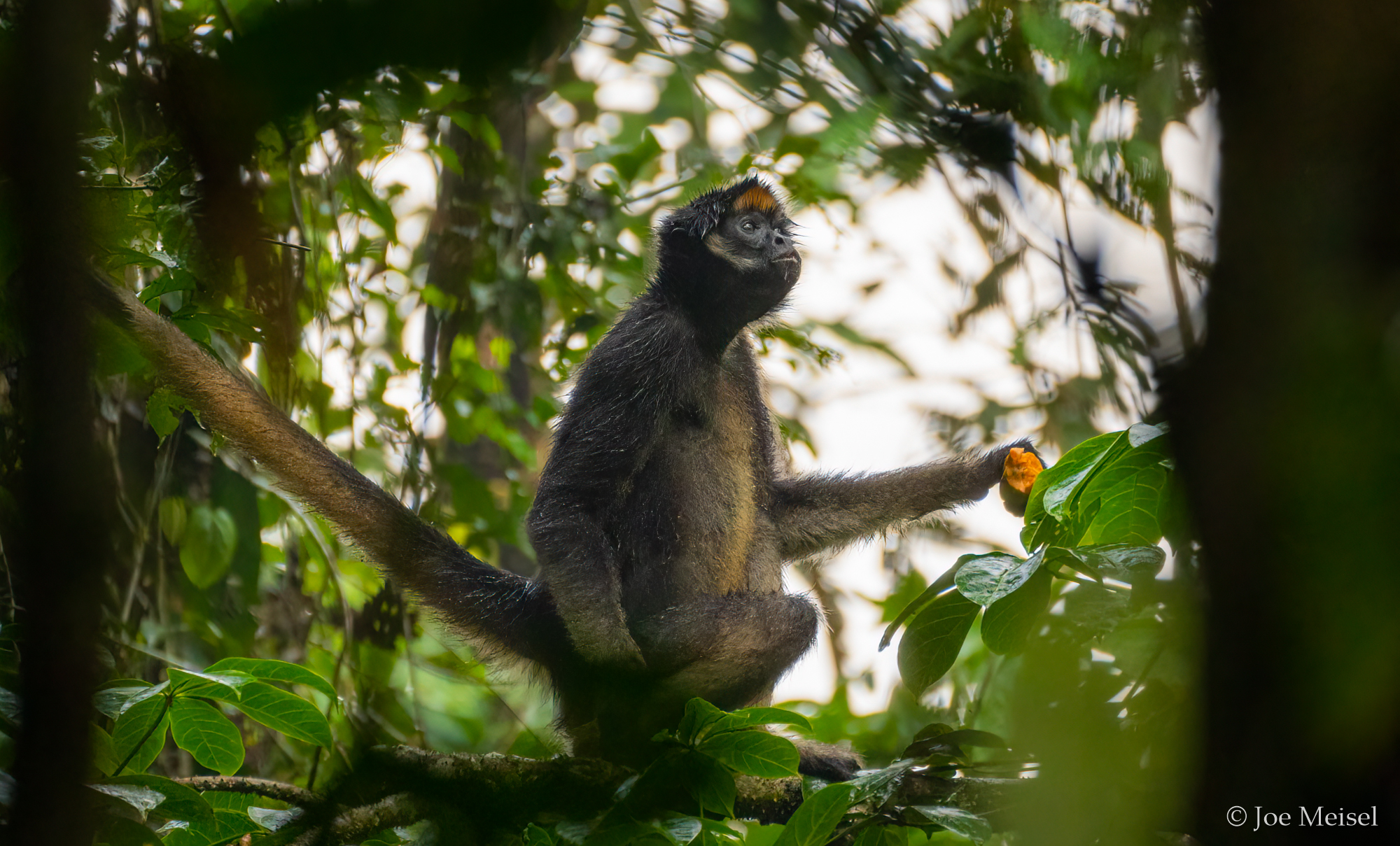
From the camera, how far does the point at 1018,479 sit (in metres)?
3.41

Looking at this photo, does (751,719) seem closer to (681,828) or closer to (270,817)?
(681,828)

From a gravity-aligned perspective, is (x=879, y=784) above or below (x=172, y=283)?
below

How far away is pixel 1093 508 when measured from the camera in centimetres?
170

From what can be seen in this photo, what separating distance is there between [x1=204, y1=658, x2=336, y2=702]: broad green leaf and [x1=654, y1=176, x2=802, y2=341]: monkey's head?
229 cm

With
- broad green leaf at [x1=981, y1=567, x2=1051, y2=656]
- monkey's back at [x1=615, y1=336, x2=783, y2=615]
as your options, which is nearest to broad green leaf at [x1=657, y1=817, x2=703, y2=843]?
broad green leaf at [x1=981, y1=567, x2=1051, y2=656]

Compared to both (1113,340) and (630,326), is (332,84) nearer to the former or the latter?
(1113,340)

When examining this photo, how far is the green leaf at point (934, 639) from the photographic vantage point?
1.65m

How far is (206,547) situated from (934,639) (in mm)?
2427

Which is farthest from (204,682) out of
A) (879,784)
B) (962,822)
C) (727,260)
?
(727,260)

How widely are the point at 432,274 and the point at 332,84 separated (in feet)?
13.6

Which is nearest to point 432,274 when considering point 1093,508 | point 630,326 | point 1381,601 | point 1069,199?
point 630,326

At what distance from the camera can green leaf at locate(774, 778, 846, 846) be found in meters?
1.62

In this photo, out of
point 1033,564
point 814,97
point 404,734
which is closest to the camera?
point 814,97

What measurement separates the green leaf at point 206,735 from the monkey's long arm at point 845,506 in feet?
8.08
